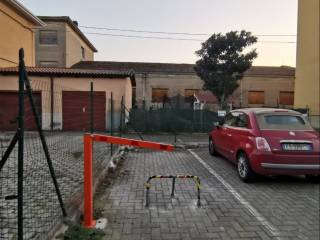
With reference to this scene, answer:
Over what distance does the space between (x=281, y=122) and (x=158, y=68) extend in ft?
108

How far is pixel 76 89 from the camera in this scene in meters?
17.9

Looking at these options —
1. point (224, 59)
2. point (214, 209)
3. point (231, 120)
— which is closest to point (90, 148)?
point (214, 209)

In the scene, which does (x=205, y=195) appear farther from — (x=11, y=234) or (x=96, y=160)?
(x=96, y=160)

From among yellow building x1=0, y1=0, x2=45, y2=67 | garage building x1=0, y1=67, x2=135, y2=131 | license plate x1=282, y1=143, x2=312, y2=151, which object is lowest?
license plate x1=282, y1=143, x2=312, y2=151

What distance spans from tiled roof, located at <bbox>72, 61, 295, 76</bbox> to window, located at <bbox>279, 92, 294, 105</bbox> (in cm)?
248

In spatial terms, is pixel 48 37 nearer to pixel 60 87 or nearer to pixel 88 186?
pixel 60 87

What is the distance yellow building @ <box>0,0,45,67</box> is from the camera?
17.7m

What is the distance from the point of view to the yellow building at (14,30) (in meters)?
17.7

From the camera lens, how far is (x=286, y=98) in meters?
39.0

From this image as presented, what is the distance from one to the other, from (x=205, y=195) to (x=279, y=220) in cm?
147

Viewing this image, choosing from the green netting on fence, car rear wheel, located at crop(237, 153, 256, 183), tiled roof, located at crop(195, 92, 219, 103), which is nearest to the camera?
car rear wheel, located at crop(237, 153, 256, 183)

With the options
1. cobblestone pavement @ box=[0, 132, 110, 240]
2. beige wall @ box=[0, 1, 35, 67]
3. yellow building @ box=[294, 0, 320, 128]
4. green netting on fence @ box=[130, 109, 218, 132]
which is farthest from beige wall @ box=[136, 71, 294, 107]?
cobblestone pavement @ box=[0, 132, 110, 240]

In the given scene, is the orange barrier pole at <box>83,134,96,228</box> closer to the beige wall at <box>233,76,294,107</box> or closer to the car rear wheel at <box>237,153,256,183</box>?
the car rear wheel at <box>237,153,256,183</box>

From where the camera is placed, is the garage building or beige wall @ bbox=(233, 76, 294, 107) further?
beige wall @ bbox=(233, 76, 294, 107)
